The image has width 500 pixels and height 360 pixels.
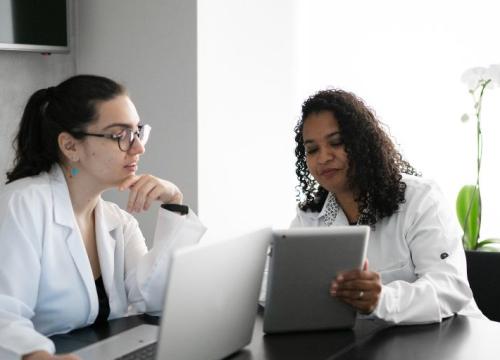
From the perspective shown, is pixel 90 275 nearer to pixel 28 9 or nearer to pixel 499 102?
pixel 28 9

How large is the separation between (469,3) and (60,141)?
216 cm

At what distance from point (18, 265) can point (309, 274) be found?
0.67m

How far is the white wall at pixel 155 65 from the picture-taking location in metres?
3.19

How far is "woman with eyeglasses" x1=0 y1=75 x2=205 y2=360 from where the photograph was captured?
177cm

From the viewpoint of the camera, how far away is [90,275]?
6.07 feet

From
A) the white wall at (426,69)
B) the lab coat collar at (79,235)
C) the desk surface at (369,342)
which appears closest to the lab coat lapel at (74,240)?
the lab coat collar at (79,235)

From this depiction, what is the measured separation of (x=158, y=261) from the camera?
199 centimetres

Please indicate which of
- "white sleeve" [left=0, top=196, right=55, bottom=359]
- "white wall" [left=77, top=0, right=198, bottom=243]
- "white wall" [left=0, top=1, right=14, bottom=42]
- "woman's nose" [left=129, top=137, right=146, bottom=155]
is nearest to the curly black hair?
"woman's nose" [left=129, top=137, right=146, bottom=155]

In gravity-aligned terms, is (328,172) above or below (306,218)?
above

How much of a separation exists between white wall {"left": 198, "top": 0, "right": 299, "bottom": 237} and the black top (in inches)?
50.9

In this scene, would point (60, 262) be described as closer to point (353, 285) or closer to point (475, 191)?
point (353, 285)

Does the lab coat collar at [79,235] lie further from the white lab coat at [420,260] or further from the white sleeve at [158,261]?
the white lab coat at [420,260]

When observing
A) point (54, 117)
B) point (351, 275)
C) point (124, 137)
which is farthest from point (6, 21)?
point (351, 275)

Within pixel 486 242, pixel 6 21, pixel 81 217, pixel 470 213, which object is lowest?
pixel 486 242
